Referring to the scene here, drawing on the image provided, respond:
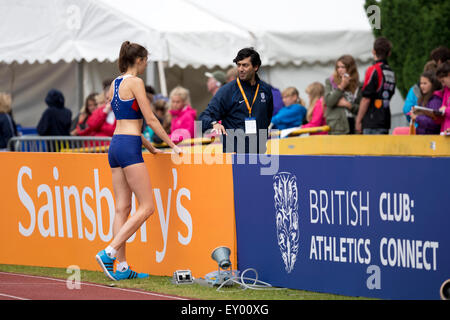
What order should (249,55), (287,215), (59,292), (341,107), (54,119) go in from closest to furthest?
(287,215)
(59,292)
(249,55)
(341,107)
(54,119)

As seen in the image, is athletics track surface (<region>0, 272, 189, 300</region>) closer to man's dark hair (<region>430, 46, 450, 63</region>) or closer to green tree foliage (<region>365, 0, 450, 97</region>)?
man's dark hair (<region>430, 46, 450, 63</region>)

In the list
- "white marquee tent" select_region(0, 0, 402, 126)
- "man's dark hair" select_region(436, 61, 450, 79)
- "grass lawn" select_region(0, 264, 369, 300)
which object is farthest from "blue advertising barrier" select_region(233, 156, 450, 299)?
"white marquee tent" select_region(0, 0, 402, 126)

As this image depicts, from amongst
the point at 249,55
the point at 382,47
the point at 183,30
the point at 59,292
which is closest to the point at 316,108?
the point at 382,47

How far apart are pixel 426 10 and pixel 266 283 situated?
9.18 m

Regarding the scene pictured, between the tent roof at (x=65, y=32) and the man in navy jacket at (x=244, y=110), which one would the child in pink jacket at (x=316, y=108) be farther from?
the man in navy jacket at (x=244, y=110)

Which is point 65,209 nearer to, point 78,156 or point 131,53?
point 78,156

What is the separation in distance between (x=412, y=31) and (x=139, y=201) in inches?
365

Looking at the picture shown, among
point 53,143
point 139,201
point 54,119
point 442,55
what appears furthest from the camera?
point 54,119

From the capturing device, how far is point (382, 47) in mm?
11359

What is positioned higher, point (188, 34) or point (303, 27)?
point (303, 27)

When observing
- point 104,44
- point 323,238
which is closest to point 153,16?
point 104,44

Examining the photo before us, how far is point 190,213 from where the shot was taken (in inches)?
316

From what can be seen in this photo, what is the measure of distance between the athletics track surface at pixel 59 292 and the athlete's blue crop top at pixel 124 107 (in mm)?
1552

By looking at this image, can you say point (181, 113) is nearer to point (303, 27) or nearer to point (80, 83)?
point (303, 27)
